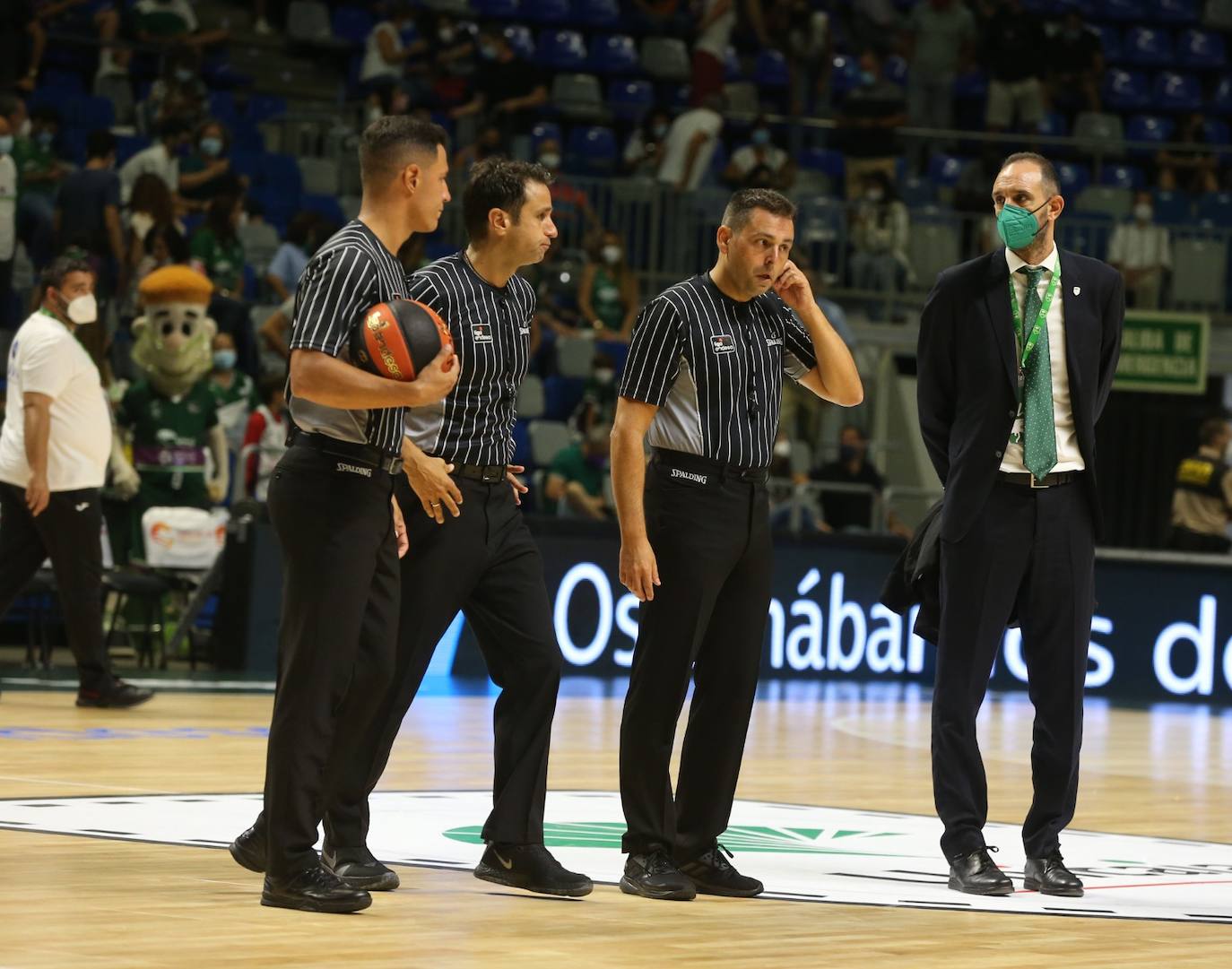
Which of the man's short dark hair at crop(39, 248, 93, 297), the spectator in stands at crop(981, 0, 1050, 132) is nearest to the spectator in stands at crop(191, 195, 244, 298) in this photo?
the man's short dark hair at crop(39, 248, 93, 297)

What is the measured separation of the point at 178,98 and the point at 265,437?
16.0ft

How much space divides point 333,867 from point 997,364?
2.60 m

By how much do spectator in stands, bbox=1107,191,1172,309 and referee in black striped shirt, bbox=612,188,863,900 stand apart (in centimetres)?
1532

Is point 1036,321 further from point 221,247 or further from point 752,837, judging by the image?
point 221,247

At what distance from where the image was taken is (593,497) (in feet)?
54.0

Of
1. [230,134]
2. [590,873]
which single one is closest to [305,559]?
[590,873]

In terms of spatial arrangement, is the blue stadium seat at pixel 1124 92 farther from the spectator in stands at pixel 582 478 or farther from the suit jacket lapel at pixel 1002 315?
the suit jacket lapel at pixel 1002 315

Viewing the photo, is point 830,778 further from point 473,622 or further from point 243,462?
point 243,462

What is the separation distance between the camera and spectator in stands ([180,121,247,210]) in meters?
17.8

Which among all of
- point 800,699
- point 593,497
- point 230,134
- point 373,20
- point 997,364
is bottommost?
point 800,699

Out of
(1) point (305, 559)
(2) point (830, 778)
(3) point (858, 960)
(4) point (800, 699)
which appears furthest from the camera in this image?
(4) point (800, 699)

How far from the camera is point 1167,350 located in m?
20.2

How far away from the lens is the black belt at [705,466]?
261 inches

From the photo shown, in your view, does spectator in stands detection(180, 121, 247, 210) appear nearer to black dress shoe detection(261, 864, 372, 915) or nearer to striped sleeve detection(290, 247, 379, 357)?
striped sleeve detection(290, 247, 379, 357)
